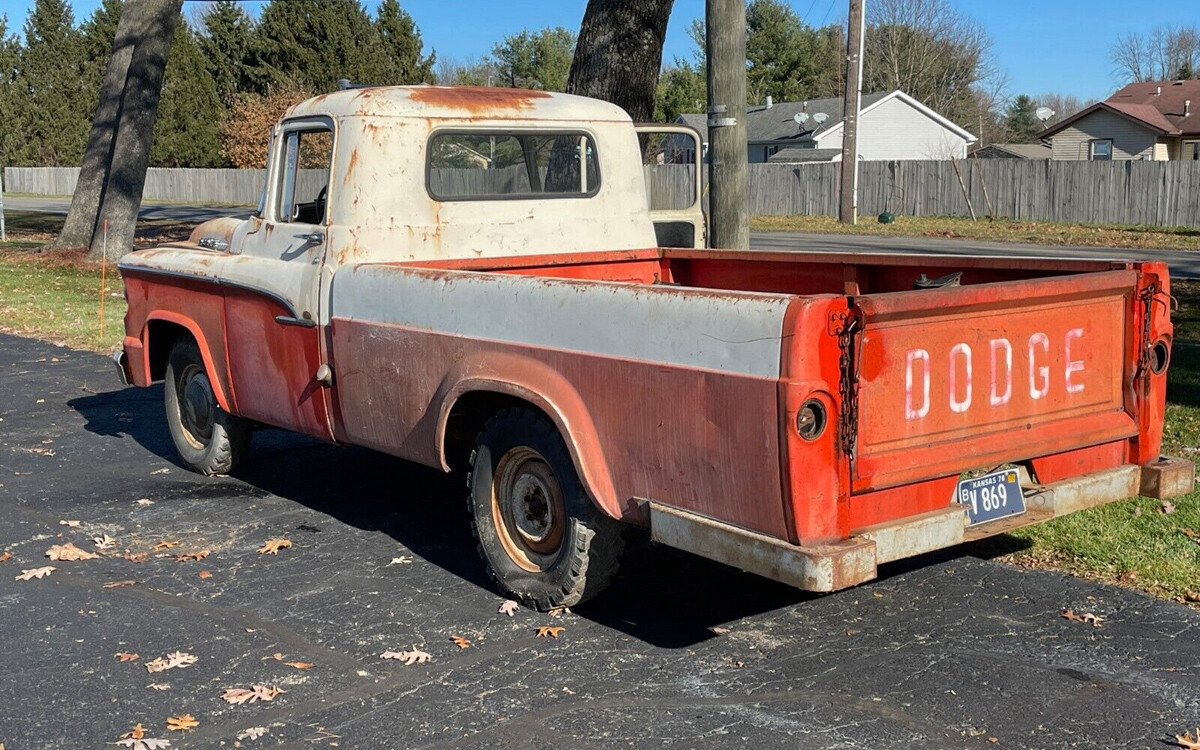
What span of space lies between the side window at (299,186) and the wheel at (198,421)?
4.03 ft

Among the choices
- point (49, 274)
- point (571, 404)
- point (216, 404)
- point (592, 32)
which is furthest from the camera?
point (49, 274)

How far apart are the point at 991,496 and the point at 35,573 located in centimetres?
430

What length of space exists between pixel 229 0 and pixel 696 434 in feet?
195

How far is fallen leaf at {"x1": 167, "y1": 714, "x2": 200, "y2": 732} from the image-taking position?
4492 millimetres

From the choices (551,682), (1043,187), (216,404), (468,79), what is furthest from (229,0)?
(551,682)

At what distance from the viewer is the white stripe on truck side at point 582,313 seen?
14.6 feet

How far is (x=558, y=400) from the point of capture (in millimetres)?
5219

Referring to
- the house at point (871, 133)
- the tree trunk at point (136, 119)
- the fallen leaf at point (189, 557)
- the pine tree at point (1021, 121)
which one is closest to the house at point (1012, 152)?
the house at point (871, 133)

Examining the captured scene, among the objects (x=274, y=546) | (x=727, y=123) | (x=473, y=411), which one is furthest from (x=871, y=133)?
(x=473, y=411)

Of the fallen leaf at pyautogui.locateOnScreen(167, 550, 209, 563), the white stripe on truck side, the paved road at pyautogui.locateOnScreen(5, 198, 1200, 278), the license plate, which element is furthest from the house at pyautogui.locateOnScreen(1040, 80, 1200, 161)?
the fallen leaf at pyautogui.locateOnScreen(167, 550, 209, 563)

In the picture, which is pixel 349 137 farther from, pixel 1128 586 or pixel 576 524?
pixel 1128 586

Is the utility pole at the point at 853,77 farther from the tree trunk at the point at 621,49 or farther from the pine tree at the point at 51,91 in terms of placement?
the pine tree at the point at 51,91

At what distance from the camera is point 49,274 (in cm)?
2186

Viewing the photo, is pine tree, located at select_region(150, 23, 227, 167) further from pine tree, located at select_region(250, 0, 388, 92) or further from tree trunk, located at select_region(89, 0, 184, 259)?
tree trunk, located at select_region(89, 0, 184, 259)
